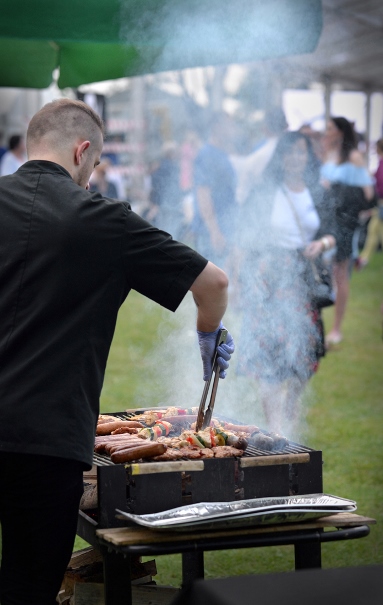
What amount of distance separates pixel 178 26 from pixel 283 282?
1.69m

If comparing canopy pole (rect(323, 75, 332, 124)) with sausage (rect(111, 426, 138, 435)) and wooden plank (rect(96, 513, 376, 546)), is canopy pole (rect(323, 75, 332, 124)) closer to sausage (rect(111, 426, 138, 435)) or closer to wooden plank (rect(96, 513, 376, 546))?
sausage (rect(111, 426, 138, 435))

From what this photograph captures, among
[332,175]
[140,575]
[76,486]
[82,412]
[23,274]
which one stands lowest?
[140,575]

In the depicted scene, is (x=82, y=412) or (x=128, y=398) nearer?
(x=82, y=412)

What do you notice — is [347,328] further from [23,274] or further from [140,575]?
[23,274]

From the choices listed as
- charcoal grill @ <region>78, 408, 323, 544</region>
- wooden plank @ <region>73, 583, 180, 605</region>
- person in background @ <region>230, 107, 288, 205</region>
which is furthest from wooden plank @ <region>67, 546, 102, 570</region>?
person in background @ <region>230, 107, 288, 205</region>

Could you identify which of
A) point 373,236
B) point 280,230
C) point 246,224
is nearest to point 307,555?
point 280,230

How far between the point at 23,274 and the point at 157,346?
7.64 metres

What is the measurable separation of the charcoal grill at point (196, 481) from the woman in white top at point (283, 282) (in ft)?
6.37

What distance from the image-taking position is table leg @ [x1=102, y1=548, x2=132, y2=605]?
8.75 ft

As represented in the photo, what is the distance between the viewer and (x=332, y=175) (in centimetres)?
717

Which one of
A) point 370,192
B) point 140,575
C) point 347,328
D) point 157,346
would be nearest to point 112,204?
point 140,575

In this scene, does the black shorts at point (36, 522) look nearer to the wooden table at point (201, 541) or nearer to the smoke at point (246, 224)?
the wooden table at point (201, 541)

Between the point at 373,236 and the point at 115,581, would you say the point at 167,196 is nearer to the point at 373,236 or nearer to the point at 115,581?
the point at 373,236

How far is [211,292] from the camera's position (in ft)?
8.96
